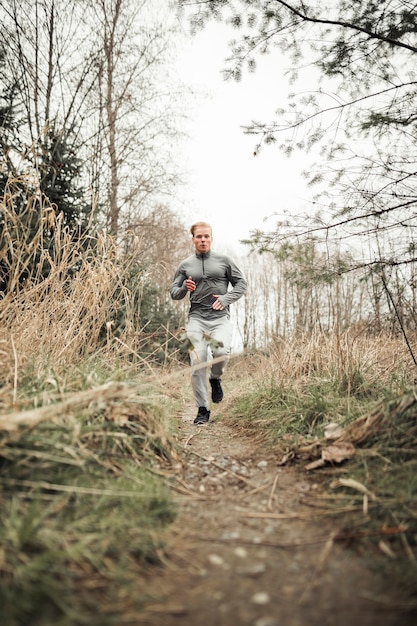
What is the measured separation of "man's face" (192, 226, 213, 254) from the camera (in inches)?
145

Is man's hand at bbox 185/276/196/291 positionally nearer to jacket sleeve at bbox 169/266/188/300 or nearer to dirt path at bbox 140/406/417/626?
jacket sleeve at bbox 169/266/188/300

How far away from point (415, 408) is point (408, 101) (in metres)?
2.60

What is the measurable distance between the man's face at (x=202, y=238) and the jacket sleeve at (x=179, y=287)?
0.35 metres

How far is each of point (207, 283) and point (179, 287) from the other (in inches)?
13.0

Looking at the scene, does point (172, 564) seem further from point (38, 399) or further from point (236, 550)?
point (38, 399)

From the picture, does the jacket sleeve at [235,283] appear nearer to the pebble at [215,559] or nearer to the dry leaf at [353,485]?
the dry leaf at [353,485]

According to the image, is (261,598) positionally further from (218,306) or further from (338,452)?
(218,306)

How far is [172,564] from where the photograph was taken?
1083mm

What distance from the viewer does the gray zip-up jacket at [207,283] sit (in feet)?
12.0

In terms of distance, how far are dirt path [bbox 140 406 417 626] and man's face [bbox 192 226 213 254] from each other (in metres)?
2.53

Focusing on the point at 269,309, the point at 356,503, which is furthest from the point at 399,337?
the point at 269,309

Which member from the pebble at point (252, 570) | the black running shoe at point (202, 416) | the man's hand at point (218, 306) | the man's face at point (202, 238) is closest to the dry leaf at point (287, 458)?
the pebble at point (252, 570)

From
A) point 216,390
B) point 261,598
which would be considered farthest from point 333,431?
point 216,390

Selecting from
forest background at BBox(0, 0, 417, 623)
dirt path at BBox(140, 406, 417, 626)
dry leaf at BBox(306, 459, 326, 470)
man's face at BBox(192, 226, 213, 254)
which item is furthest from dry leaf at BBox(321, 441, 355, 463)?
man's face at BBox(192, 226, 213, 254)
